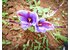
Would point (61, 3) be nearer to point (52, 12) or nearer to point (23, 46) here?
point (52, 12)

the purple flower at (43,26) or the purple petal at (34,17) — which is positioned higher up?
the purple petal at (34,17)

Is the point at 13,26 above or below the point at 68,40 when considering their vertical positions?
above

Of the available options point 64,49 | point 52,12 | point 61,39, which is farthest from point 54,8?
point 64,49

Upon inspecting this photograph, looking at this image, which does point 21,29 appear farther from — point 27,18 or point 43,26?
point 43,26

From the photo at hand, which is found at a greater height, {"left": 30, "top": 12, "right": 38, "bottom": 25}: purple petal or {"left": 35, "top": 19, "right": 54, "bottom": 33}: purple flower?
{"left": 30, "top": 12, "right": 38, "bottom": 25}: purple petal

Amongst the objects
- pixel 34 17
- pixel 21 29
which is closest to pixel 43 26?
pixel 34 17

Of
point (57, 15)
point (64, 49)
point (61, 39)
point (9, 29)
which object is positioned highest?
point (57, 15)
